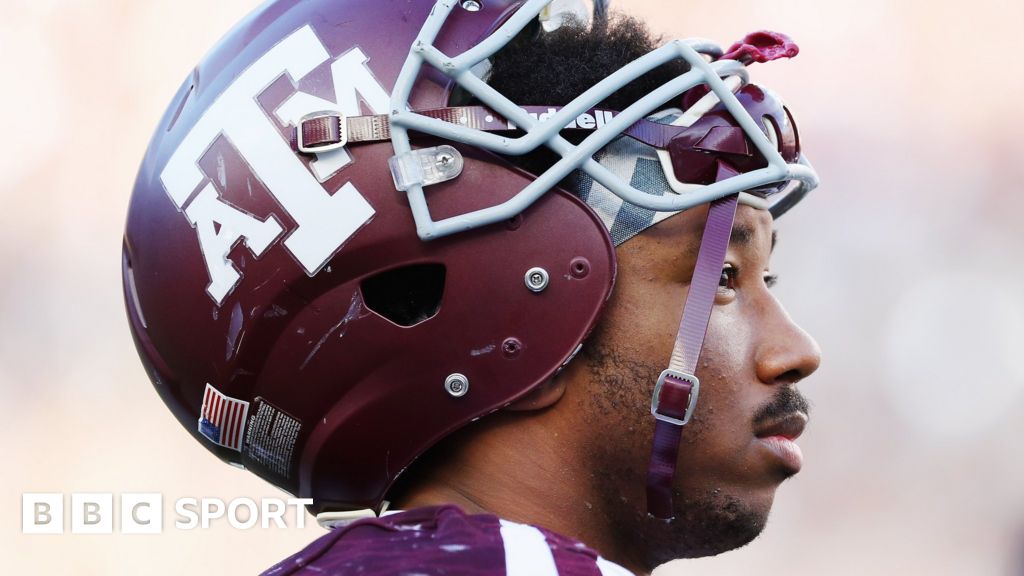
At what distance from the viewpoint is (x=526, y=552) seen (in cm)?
148

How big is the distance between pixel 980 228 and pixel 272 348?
15.5 ft

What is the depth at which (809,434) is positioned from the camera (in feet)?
18.0

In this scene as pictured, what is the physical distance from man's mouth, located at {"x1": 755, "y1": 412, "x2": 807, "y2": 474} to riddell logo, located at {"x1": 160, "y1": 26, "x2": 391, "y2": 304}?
2.14 ft

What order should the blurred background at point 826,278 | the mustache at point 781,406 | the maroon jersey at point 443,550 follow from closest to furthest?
the maroon jersey at point 443,550 < the mustache at point 781,406 < the blurred background at point 826,278

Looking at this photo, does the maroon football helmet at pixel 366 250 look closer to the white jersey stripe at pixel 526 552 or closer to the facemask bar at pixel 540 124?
the facemask bar at pixel 540 124

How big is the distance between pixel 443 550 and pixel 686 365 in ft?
1.50

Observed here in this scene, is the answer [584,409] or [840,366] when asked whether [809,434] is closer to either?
[840,366]

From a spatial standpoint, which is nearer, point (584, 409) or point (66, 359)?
point (584, 409)

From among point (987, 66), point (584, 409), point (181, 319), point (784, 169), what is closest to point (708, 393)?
point (584, 409)

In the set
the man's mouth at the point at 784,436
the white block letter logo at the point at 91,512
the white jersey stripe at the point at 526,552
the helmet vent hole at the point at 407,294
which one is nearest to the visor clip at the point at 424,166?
the helmet vent hole at the point at 407,294

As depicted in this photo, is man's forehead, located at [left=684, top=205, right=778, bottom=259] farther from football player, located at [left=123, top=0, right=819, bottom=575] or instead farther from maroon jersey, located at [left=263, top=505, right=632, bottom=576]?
maroon jersey, located at [left=263, top=505, right=632, bottom=576]

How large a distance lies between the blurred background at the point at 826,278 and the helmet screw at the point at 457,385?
2.86m

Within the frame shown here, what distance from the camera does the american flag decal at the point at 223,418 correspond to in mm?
1790

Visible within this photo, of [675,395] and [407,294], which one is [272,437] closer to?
[407,294]
